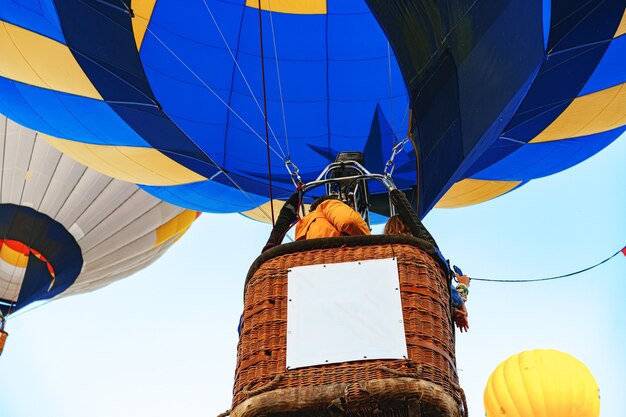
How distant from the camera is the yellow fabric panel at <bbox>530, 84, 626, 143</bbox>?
159 inches

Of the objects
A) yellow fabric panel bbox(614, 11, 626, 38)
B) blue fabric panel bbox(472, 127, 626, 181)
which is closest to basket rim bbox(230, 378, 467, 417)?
yellow fabric panel bbox(614, 11, 626, 38)

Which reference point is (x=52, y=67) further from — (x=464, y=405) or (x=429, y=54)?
(x=464, y=405)

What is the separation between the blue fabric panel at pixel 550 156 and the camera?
446 centimetres

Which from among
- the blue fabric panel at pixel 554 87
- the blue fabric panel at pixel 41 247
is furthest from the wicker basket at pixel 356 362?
the blue fabric panel at pixel 41 247

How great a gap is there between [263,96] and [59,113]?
3.49 feet

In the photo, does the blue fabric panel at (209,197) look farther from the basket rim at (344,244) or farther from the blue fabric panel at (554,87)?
the basket rim at (344,244)

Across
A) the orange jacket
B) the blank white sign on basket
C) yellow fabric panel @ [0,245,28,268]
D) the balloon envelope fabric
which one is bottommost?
the blank white sign on basket

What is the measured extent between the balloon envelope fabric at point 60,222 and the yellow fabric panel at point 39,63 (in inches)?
106

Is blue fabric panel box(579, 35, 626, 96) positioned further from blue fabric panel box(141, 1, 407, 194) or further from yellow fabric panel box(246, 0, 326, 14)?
yellow fabric panel box(246, 0, 326, 14)

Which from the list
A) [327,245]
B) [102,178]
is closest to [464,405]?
[327,245]

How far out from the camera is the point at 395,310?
5.63 ft

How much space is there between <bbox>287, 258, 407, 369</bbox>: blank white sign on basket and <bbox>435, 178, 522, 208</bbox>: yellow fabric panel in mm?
3153

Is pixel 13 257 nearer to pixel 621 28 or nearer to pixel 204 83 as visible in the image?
pixel 204 83

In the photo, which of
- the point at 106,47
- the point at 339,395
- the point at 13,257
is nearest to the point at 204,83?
the point at 106,47
